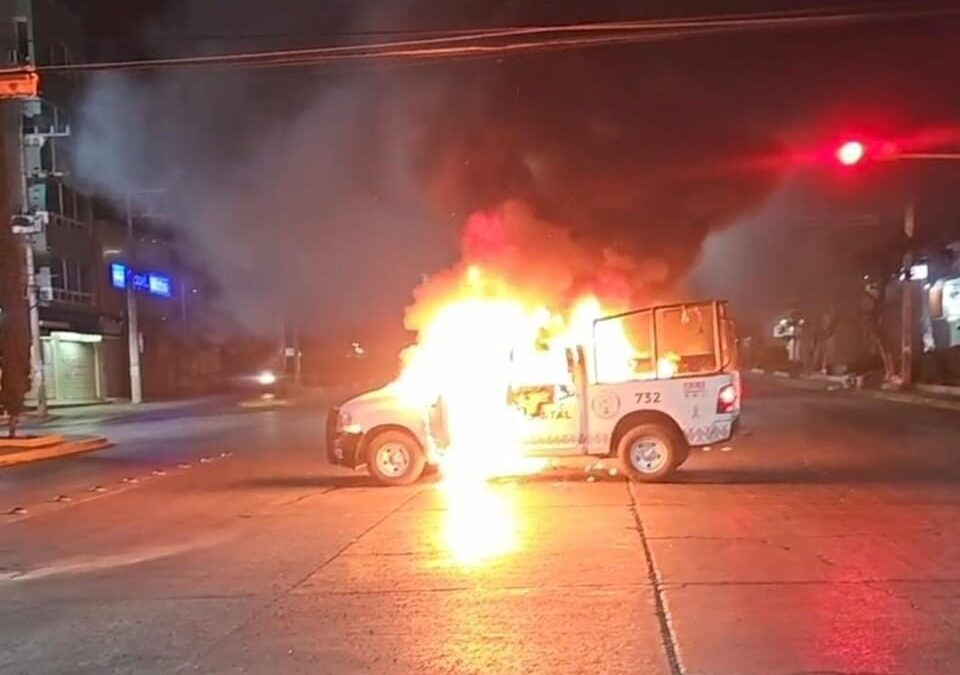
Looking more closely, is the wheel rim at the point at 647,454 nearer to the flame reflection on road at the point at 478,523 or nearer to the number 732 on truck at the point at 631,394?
the number 732 on truck at the point at 631,394

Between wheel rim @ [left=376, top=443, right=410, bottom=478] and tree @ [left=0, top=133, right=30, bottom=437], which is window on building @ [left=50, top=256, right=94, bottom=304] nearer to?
tree @ [left=0, top=133, right=30, bottom=437]

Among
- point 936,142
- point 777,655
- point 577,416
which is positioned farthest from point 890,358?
point 777,655

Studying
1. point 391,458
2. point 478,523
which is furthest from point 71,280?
point 478,523

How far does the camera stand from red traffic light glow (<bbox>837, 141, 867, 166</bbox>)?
15547 mm

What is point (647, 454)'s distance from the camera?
13477mm

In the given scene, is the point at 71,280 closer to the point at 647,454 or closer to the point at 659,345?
the point at 659,345

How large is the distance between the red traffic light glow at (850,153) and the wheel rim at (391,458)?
719 centimetres

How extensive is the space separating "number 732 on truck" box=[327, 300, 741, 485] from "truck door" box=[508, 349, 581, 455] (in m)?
0.01

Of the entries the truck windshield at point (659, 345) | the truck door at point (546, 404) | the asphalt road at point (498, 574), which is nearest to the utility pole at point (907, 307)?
the asphalt road at point (498, 574)

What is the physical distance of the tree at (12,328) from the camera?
901 inches

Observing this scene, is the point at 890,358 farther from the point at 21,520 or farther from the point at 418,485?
the point at 21,520

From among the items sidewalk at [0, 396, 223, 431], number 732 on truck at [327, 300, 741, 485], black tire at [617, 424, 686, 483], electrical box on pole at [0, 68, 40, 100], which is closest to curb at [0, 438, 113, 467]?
sidewalk at [0, 396, 223, 431]

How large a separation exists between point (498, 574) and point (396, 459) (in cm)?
603

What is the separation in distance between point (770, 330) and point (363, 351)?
149 ft
